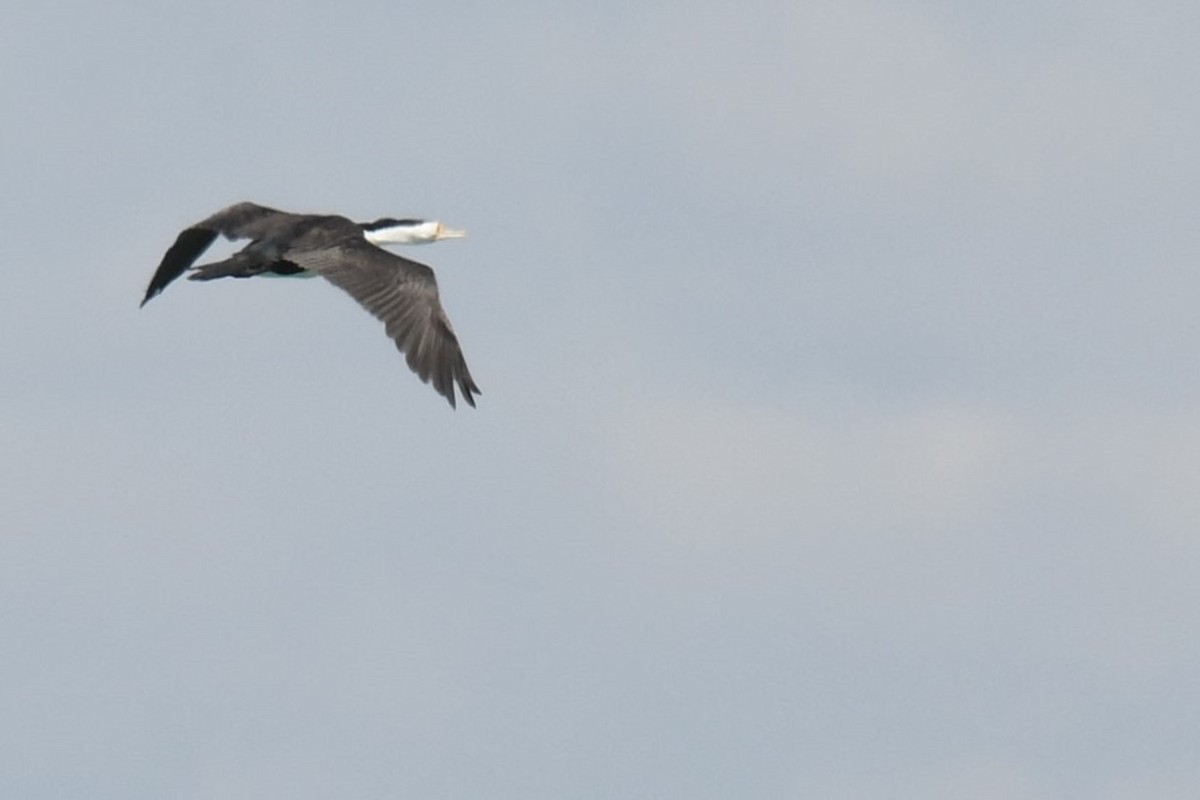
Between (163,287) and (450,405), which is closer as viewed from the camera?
(450,405)

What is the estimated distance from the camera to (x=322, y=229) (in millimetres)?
78688

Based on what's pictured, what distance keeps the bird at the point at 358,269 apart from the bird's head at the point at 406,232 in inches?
2.6

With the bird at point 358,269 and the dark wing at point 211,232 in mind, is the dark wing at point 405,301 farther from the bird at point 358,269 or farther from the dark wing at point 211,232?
Result: the dark wing at point 211,232

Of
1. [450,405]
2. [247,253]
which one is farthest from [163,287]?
[450,405]

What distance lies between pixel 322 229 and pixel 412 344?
3682 mm

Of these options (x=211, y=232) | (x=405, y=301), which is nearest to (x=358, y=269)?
(x=405, y=301)

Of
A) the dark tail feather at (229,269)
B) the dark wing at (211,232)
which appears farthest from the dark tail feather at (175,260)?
the dark tail feather at (229,269)

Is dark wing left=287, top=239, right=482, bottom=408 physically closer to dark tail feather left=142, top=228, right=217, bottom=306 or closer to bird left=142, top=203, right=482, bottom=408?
bird left=142, top=203, right=482, bottom=408

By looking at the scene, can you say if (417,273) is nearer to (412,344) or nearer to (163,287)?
(412,344)

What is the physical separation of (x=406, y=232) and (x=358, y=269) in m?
4.91

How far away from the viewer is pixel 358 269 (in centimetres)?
7712

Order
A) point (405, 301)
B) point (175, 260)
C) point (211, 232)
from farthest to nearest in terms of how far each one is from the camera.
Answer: point (175, 260)
point (211, 232)
point (405, 301)

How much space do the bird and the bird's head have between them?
7 centimetres

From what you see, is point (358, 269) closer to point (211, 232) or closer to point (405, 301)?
point (405, 301)
